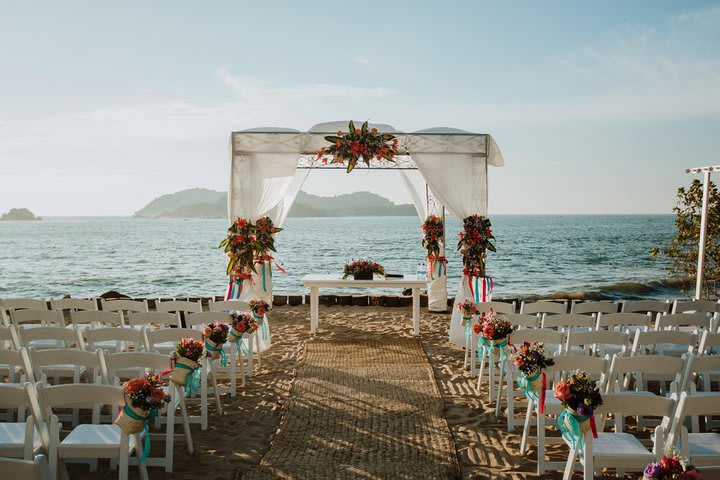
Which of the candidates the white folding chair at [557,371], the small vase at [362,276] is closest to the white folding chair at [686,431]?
the white folding chair at [557,371]

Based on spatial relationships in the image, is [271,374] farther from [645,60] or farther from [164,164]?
[164,164]

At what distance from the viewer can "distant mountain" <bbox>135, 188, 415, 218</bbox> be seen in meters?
110

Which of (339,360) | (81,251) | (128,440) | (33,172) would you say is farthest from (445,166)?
(33,172)

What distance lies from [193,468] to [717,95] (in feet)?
70.5

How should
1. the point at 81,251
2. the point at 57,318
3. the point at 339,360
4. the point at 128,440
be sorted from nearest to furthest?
the point at 128,440, the point at 57,318, the point at 339,360, the point at 81,251

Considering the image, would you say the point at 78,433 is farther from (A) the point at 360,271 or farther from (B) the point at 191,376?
(A) the point at 360,271

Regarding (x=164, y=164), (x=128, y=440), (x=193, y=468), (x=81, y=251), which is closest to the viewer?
(x=128, y=440)

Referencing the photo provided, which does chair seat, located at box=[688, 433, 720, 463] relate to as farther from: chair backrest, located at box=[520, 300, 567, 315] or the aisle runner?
chair backrest, located at box=[520, 300, 567, 315]

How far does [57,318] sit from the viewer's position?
5.84 metres

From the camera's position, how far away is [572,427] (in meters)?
3.27

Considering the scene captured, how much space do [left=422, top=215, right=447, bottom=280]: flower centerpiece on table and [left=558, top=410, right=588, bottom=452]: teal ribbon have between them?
669 centimetres

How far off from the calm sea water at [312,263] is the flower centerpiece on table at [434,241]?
1311 centimetres

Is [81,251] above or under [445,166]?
under

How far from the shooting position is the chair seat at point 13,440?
3.33 metres
